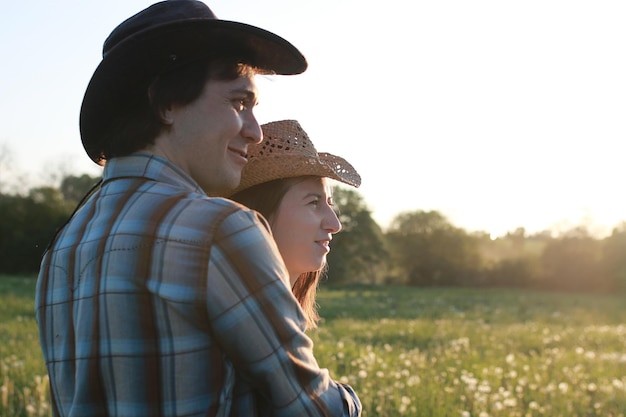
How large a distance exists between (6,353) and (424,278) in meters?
45.0

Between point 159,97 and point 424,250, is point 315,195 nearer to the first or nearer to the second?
point 159,97

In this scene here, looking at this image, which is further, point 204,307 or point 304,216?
point 304,216

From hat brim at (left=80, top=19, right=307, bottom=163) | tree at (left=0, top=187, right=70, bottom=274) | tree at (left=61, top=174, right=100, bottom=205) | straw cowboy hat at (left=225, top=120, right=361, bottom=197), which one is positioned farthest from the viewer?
tree at (left=61, top=174, right=100, bottom=205)

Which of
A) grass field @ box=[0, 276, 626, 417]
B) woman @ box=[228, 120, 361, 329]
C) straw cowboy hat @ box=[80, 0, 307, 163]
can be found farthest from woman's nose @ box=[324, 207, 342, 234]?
grass field @ box=[0, 276, 626, 417]

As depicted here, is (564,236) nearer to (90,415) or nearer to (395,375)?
(395,375)

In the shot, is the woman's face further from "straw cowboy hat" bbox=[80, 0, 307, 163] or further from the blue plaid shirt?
the blue plaid shirt

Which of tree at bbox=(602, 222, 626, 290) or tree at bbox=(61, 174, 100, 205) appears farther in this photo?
tree at bbox=(61, 174, 100, 205)

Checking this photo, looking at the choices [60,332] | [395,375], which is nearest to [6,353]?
[395,375]

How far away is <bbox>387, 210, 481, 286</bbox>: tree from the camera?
50.5 meters

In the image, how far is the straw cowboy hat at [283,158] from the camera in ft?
9.01

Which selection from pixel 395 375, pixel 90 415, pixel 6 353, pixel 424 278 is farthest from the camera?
pixel 424 278

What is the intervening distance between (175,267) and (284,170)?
1.29m

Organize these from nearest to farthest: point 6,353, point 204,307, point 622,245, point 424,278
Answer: point 204,307 < point 6,353 < point 622,245 < point 424,278

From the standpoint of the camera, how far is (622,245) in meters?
45.6
